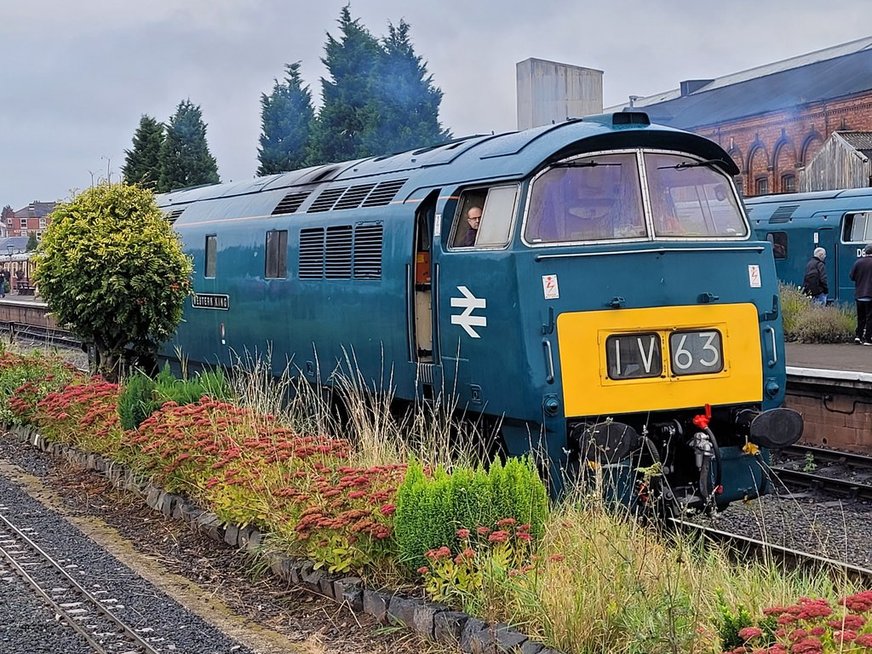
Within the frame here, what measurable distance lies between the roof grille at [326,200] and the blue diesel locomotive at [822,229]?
13541mm

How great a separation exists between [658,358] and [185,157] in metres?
38.1

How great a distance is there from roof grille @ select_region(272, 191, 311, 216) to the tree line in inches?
961

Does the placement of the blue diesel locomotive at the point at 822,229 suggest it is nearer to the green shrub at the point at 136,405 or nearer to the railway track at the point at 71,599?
the green shrub at the point at 136,405

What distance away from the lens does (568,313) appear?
8242 millimetres

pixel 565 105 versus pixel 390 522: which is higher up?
pixel 565 105

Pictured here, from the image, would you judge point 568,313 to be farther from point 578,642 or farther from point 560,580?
point 578,642

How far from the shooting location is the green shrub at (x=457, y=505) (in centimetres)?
683

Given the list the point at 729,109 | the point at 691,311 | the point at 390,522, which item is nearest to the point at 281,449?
the point at 390,522

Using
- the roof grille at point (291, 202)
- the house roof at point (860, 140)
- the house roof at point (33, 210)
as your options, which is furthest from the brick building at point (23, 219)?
the roof grille at point (291, 202)

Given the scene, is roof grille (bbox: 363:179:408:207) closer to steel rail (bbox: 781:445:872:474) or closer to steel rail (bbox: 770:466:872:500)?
steel rail (bbox: 770:466:872:500)

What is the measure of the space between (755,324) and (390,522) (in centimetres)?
335

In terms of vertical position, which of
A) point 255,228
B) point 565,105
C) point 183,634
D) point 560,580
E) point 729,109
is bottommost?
point 183,634

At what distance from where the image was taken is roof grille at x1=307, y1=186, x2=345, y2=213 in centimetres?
1168

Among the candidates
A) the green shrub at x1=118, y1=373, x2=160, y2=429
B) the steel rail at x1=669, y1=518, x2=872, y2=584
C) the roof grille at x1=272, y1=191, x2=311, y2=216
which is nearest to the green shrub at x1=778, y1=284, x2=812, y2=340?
the roof grille at x1=272, y1=191, x2=311, y2=216
